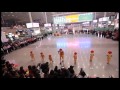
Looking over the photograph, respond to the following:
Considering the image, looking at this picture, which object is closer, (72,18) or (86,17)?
(86,17)

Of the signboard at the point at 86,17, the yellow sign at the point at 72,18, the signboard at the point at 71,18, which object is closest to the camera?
the signboard at the point at 86,17

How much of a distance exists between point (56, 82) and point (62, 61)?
357cm

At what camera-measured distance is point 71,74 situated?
19.1 ft

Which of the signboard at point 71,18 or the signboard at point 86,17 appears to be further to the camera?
the signboard at point 71,18

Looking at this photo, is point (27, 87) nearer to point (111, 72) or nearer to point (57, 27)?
point (111, 72)

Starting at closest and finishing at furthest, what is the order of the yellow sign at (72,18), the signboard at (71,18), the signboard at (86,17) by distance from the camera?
the signboard at (86,17), the signboard at (71,18), the yellow sign at (72,18)

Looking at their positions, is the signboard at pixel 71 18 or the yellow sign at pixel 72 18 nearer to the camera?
the signboard at pixel 71 18

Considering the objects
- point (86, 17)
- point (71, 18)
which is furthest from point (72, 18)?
point (86, 17)

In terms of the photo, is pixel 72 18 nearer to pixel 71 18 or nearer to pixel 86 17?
pixel 71 18

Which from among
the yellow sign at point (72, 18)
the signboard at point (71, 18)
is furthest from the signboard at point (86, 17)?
the yellow sign at point (72, 18)

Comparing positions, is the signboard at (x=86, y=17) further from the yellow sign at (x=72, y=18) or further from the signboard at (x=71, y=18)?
the yellow sign at (x=72, y=18)

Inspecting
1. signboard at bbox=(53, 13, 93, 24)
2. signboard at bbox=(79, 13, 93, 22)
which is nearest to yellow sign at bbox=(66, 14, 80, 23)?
signboard at bbox=(53, 13, 93, 24)

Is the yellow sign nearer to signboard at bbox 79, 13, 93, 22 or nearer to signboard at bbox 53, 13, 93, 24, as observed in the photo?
signboard at bbox 53, 13, 93, 24
